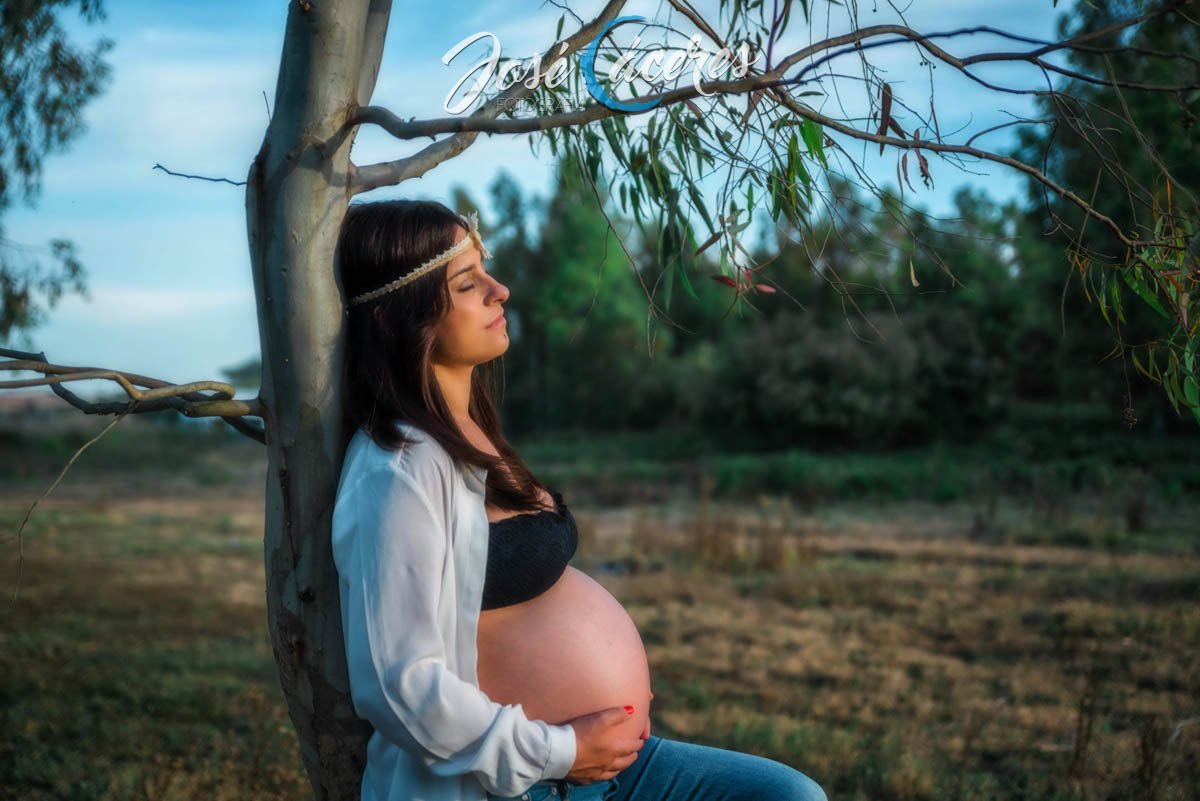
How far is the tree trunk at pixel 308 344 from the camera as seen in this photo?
75.1 inches

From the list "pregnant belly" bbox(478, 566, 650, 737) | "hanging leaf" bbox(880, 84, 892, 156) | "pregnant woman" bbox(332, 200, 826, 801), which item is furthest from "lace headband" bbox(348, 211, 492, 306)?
"hanging leaf" bbox(880, 84, 892, 156)

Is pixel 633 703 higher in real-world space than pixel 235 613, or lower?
higher

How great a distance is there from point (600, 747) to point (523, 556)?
0.38 m

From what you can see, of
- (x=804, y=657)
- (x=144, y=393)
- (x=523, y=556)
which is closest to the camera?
(x=144, y=393)

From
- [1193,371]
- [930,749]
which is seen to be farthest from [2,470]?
[1193,371]

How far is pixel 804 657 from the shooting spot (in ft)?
22.9

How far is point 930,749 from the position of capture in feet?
15.6

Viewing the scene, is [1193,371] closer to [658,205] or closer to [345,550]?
[658,205]

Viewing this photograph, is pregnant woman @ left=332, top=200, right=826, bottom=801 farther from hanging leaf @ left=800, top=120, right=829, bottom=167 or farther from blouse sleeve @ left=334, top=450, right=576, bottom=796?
hanging leaf @ left=800, top=120, right=829, bottom=167

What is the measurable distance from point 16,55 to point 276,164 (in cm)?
392

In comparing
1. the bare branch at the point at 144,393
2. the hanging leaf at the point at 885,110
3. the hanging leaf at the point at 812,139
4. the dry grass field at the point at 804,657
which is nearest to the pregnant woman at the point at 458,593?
the bare branch at the point at 144,393

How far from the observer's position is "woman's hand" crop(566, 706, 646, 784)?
1.78 m

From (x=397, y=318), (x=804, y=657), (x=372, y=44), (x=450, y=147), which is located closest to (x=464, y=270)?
(x=397, y=318)

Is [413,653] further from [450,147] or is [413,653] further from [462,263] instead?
[450,147]
